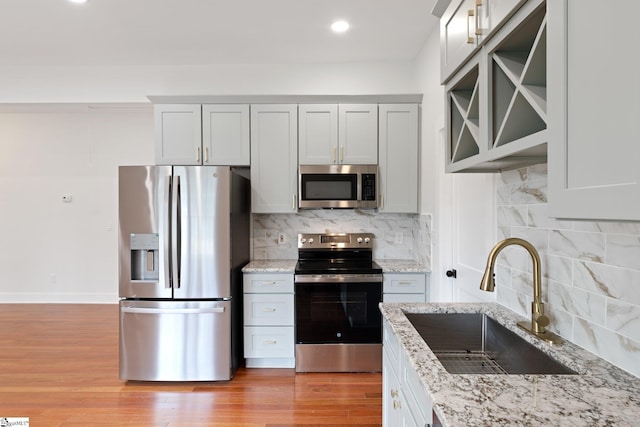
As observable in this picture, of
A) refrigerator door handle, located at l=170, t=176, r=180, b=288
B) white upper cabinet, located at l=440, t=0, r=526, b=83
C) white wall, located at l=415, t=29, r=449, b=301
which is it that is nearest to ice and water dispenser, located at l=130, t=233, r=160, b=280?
refrigerator door handle, located at l=170, t=176, r=180, b=288

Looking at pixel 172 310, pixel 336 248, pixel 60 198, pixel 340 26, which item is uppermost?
pixel 340 26

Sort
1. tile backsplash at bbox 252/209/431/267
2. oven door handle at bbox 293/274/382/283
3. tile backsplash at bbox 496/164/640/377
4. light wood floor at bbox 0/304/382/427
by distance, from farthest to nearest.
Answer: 1. tile backsplash at bbox 252/209/431/267
2. oven door handle at bbox 293/274/382/283
3. light wood floor at bbox 0/304/382/427
4. tile backsplash at bbox 496/164/640/377

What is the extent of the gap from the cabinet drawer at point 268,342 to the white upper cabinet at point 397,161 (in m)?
1.40

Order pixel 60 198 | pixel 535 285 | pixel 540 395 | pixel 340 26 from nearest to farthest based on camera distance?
pixel 540 395 → pixel 535 285 → pixel 340 26 → pixel 60 198

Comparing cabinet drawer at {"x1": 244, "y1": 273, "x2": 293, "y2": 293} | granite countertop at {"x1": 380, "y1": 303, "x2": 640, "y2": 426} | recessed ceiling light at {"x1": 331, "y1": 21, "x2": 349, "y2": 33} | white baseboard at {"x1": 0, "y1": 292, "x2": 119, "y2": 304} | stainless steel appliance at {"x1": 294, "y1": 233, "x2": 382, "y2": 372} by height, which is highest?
recessed ceiling light at {"x1": 331, "y1": 21, "x2": 349, "y2": 33}

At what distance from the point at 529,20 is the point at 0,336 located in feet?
16.7

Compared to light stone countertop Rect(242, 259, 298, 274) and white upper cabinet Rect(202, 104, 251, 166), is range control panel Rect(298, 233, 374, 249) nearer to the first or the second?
light stone countertop Rect(242, 259, 298, 274)

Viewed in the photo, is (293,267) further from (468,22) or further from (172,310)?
(468,22)

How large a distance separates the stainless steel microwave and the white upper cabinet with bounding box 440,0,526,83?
151 cm

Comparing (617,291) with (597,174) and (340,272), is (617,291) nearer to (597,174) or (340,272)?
(597,174)

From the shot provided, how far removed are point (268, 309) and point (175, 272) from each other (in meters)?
0.81

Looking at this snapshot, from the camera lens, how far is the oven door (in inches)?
110

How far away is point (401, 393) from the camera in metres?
1.29

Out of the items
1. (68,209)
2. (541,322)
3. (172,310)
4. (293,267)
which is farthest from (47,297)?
(541,322)
